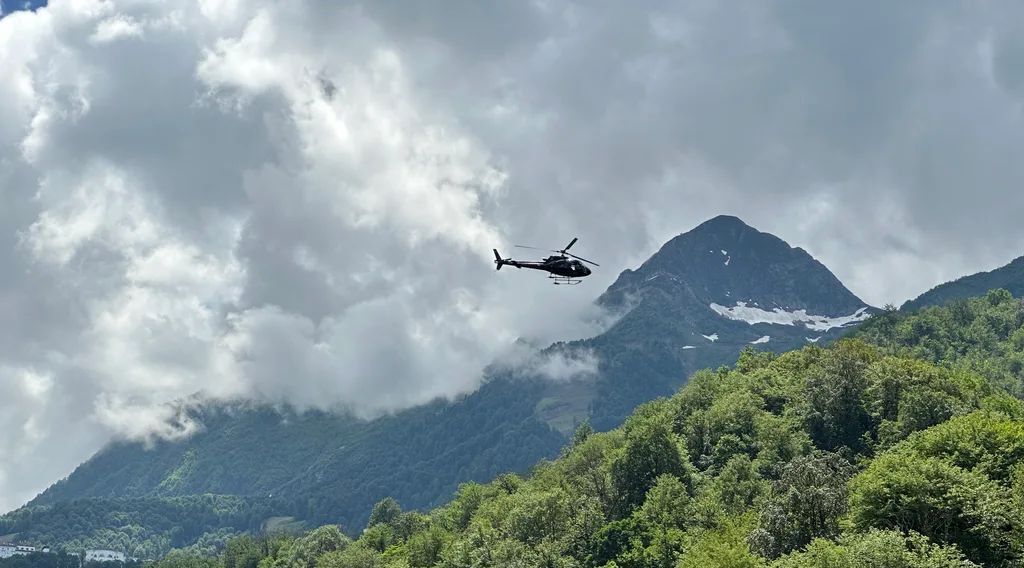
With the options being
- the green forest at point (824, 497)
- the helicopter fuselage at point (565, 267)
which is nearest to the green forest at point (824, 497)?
the green forest at point (824, 497)

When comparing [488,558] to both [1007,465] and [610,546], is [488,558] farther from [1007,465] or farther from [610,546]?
[1007,465]

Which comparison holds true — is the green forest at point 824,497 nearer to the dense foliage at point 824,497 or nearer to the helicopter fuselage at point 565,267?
the dense foliage at point 824,497

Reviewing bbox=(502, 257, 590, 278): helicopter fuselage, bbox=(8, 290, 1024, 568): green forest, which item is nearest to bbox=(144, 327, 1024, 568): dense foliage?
bbox=(8, 290, 1024, 568): green forest

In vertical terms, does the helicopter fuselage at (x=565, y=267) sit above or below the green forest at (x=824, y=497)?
above

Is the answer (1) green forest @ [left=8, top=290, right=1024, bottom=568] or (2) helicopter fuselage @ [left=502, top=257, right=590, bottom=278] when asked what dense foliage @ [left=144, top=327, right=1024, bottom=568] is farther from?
(2) helicopter fuselage @ [left=502, top=257, right=590, bottom=278]

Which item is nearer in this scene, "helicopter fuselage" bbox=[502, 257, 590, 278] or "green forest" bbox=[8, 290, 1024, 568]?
"green forest" bbox=[8, 290, 1024, 568]

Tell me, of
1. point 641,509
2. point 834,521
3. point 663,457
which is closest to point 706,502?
point 641,509

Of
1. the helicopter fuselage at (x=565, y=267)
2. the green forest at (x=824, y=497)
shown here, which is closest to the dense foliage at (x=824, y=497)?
the green forest at (x=824, y=497)

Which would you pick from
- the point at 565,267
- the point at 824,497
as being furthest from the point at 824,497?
Answer: the point at 565,267

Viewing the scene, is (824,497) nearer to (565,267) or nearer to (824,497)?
(824,497)

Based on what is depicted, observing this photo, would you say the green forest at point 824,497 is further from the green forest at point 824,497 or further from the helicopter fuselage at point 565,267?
the helicopter fuselage at point 565,267

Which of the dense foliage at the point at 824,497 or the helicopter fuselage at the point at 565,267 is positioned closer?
the dense foliage at the point at 824,497

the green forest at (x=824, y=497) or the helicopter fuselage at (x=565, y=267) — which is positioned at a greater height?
the helicopter fuselage at (x=565, y=267)

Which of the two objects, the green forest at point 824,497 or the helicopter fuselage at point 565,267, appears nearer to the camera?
the green forest at point 824,497
